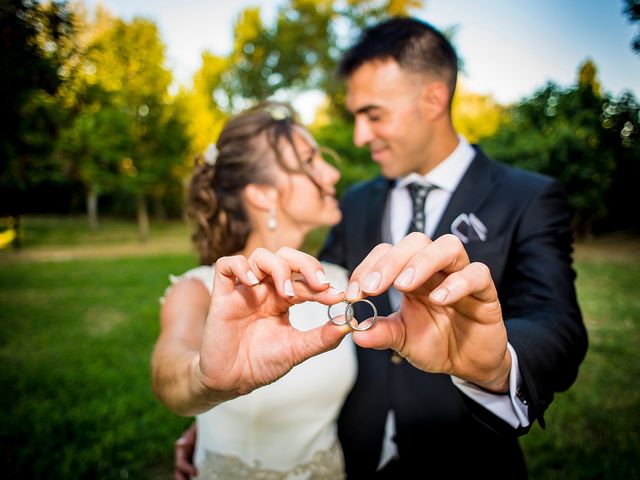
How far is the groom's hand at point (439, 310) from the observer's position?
2.98ft

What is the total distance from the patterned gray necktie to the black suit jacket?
0.20 meters

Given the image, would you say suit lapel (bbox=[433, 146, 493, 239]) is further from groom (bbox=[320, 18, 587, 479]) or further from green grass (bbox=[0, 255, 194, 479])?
green grass (bbox=[0, 255, 194, 479])

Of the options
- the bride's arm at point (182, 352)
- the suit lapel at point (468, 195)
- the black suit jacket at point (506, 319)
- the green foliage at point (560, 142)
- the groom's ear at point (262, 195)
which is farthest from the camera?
the green foliage at point (560, 142)

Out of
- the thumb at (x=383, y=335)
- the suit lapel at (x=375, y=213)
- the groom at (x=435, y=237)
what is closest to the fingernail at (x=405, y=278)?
the groom at (x=435, y=237)

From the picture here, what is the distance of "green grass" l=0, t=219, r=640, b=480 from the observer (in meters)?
3.68

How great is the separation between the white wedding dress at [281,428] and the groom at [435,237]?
22cm

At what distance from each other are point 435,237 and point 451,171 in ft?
1.93

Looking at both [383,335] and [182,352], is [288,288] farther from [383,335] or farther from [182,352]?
[182,352]

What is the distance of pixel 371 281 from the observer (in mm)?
918

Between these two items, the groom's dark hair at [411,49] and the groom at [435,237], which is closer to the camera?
the groom at [435,237]

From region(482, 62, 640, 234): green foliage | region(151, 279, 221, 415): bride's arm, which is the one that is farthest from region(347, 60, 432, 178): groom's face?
region(482, 62, 640, 234): green foliage

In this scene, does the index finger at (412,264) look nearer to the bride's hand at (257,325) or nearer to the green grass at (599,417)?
the bride's hand at (257,325)

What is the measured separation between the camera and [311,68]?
23422 mm

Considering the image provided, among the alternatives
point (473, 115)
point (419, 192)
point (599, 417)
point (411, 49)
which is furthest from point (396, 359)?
point (473, 115)
